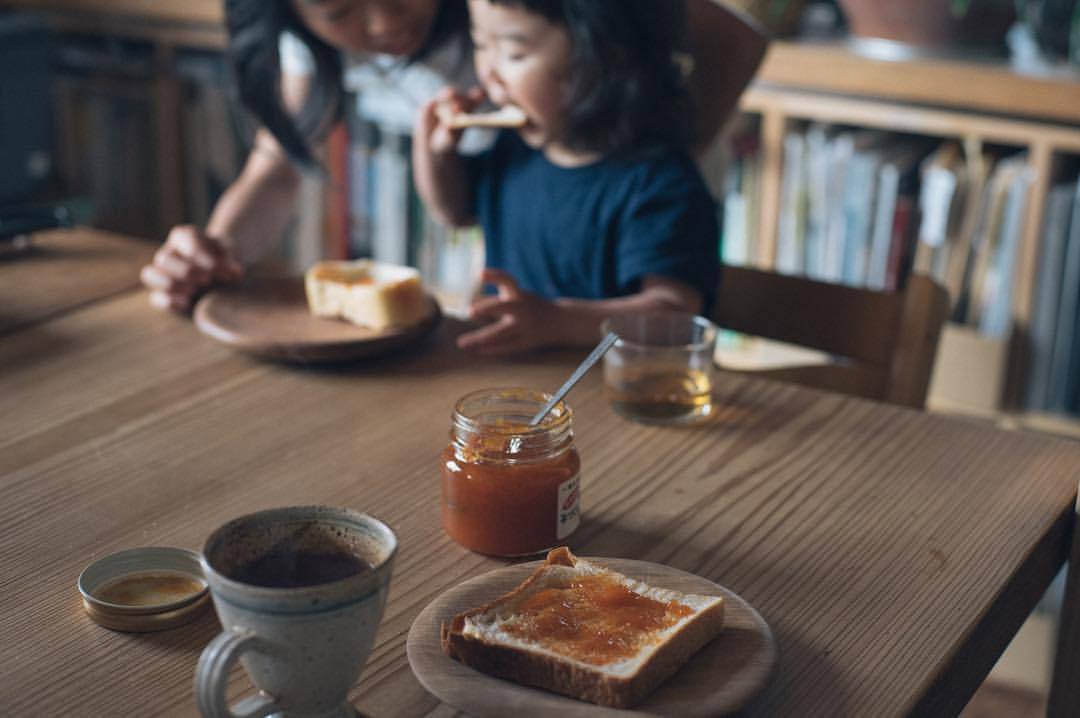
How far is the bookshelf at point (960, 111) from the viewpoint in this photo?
2180mm

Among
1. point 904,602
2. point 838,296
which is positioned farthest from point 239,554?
point 838,296

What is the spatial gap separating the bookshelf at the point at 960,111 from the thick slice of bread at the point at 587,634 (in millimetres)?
1659

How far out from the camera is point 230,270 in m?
1.48

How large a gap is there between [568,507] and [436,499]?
0.43 ft

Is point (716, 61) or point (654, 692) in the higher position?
point (716, 61)

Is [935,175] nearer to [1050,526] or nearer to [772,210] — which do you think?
[772,210]

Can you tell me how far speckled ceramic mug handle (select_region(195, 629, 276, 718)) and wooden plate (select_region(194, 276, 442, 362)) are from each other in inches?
24.9

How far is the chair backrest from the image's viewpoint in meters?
1.38

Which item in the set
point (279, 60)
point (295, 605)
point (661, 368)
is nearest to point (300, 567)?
point (295, 605)

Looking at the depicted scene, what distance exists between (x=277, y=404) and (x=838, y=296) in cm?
66

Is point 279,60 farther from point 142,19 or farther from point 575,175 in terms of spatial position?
point 142,19

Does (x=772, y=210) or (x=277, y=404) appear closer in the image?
(x=277, y=404)

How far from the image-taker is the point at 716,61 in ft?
5.90

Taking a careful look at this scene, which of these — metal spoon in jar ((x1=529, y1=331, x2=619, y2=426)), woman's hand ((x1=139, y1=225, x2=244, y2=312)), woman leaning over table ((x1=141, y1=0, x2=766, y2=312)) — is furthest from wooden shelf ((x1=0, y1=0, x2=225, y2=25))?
metal spoon in jar ((x1=529, y1=331, x2=619, y2=426))
